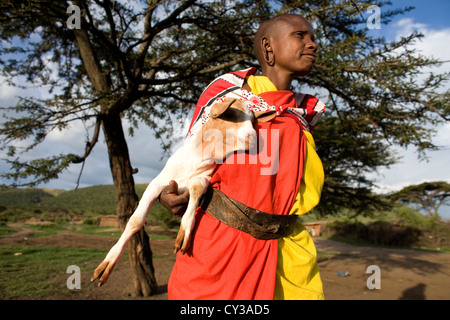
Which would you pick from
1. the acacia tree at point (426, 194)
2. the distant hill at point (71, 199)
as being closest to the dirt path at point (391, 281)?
the acacia tree at point (426, 194)

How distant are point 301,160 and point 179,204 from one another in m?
0.61

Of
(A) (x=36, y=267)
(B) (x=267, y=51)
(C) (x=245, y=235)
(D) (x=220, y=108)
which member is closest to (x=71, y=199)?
(A) (x=36, y=267)

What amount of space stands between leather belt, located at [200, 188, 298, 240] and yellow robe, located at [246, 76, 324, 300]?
0.39 ft

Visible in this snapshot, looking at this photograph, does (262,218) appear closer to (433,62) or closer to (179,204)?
(179,204)

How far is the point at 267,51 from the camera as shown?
1.82 m

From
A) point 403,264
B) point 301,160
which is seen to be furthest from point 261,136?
point 403,264

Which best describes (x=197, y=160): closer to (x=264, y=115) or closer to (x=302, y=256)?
(x=264, y=115)

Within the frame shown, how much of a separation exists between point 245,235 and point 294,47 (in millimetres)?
1127

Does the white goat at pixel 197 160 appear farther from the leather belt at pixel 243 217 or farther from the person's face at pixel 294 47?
the person's face at pixel 294 47

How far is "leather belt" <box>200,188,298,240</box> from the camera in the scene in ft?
4.04

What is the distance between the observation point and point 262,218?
4.07ft

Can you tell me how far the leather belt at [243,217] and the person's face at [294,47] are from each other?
906 mm

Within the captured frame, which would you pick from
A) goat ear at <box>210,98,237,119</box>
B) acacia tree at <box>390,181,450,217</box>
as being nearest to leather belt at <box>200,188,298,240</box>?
goat ear at <box>210,98,237,119</box>

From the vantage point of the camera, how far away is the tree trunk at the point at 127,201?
5.10 meters
